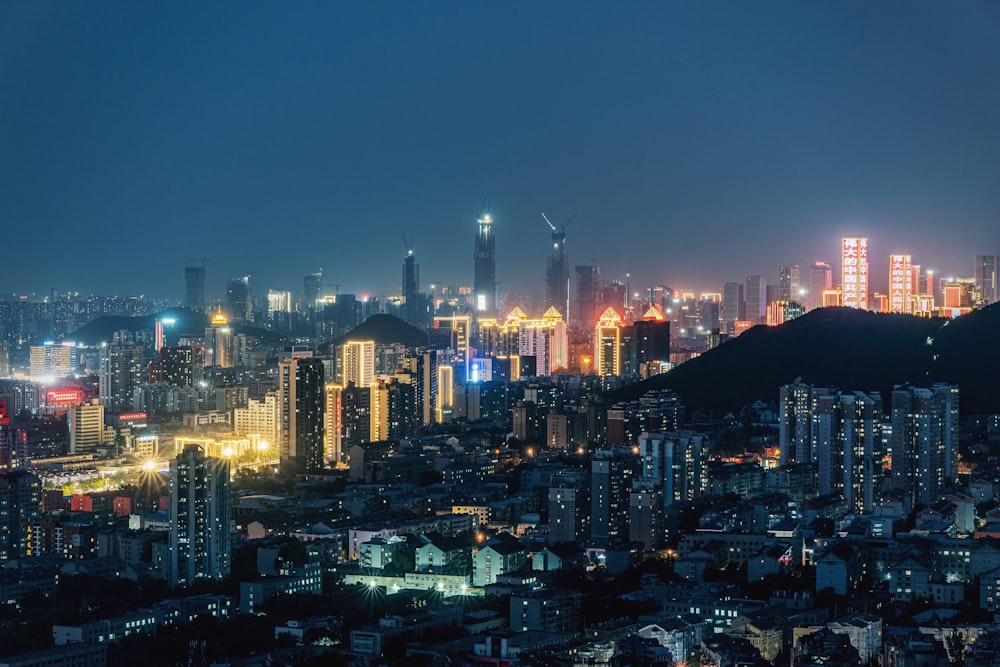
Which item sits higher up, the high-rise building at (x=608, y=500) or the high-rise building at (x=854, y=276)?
the high-rise building at (x=854, y=276)

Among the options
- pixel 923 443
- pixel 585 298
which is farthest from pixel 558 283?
pixel 923 443

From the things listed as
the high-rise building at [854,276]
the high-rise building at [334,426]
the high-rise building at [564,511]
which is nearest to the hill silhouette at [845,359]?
the high-rise building at [854,276]

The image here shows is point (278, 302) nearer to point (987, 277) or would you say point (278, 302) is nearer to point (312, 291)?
point (312, 291)

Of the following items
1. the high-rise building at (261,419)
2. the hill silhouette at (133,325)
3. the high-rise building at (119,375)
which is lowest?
the high-rise building at (261,419)

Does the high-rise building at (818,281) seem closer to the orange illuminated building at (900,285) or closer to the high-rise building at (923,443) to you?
the orange illuminated building at (900,285)

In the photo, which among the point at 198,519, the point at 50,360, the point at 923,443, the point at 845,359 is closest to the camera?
the point at 198,519

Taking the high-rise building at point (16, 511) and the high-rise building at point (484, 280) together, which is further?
the high-rise building at point (484, 280)

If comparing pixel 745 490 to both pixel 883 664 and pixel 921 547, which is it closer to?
pixel 921 547
